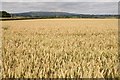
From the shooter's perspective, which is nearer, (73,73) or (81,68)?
(73,73)

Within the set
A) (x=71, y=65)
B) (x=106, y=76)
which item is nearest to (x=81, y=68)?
(x=71, y=65)

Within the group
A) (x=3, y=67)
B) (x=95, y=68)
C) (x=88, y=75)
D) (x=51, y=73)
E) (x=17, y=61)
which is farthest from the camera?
(x=17, y=61)

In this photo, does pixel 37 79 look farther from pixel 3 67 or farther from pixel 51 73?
pixel 3 67

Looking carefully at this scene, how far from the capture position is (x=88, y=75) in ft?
11.1

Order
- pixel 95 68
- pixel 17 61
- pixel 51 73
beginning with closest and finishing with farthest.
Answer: pixel 51 73
pixel 95 68
pixel 17 61

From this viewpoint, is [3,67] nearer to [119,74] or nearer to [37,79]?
[37,79]

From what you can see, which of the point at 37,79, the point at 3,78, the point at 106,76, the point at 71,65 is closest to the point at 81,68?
the point at 71,65

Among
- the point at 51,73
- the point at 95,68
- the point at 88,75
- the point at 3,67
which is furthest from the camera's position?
the point at 3,67

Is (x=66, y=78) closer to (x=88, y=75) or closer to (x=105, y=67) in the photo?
(x=88, y=75)

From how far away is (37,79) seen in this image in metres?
3.42

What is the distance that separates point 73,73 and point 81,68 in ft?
1.26

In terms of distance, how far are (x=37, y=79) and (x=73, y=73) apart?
504 millimetres

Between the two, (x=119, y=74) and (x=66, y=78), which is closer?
(x=66, y=78)

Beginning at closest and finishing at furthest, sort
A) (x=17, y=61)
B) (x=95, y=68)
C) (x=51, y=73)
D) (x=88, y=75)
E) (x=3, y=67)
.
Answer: (x=88, y=75) < (x=51, y=73) < (x=95, y=68) < (x=3, y=67) < (x=17, y=61)
